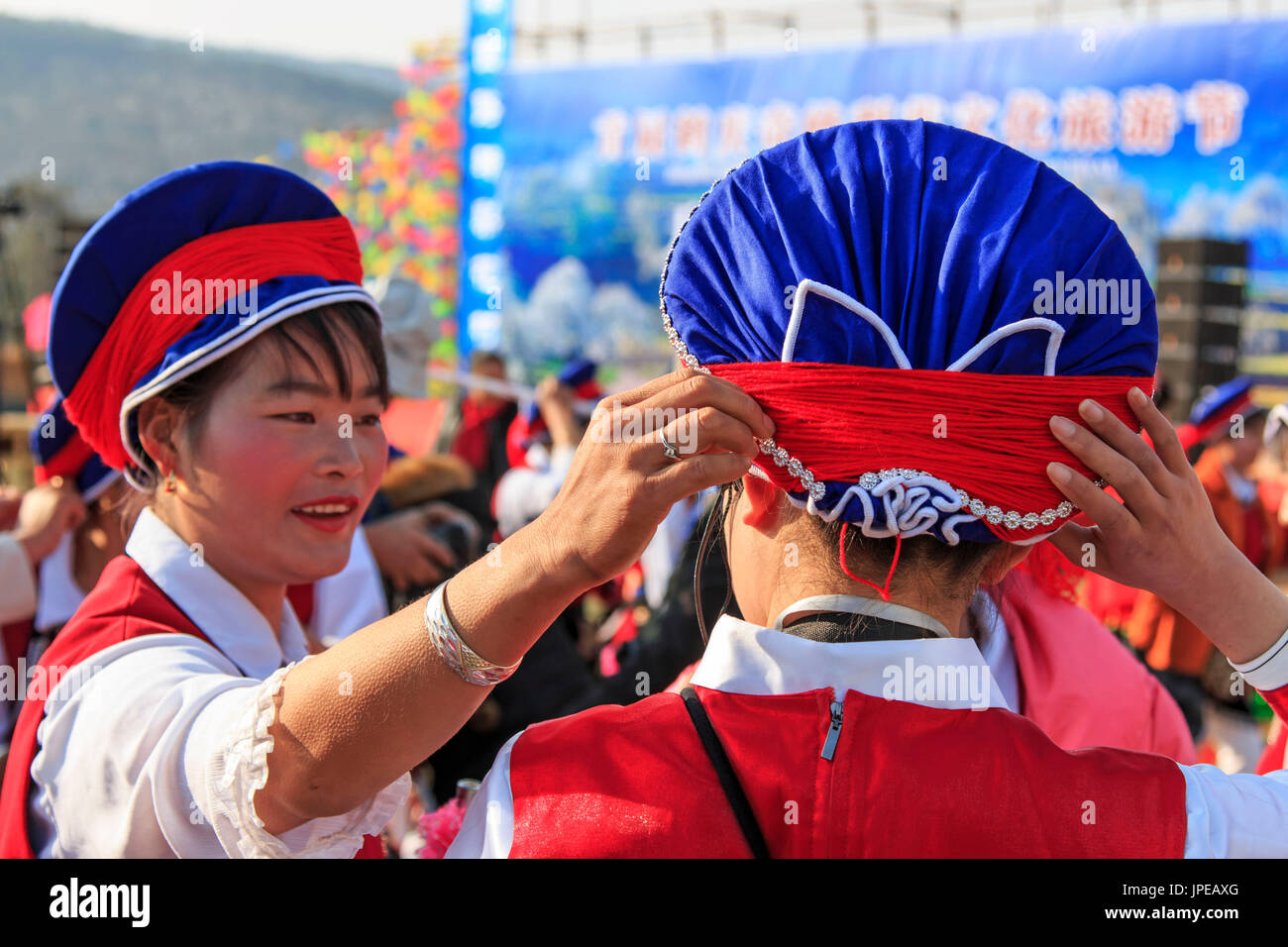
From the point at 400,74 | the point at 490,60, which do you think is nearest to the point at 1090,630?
the point at 490,60

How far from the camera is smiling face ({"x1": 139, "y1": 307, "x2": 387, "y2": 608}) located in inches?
73.9

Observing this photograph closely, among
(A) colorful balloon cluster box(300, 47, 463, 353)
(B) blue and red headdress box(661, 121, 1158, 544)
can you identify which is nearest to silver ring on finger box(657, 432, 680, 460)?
(B) blue and red headdress box(661, 121, 1158, 544)

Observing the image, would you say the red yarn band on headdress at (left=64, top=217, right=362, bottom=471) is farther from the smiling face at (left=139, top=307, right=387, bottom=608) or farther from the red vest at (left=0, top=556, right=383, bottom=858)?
the red vest at (left=0, top=556, right=383, bottom=858)

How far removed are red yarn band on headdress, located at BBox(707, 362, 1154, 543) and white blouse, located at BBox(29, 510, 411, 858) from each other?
677 mm

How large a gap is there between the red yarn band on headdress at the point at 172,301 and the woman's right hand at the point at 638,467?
39.5 inches

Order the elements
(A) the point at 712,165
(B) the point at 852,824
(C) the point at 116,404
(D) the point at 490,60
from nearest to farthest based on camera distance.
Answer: (B) the point at 852,824 < (C) the point at 116,404 < (A) the point at 712,165 < (D) the point at 490,60

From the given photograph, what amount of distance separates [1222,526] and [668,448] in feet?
15.1

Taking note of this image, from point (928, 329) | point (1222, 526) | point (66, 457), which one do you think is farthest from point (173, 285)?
point (1222, 526)

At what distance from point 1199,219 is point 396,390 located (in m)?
9.52

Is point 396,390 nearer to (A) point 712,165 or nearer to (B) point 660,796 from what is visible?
(B) point 660,796

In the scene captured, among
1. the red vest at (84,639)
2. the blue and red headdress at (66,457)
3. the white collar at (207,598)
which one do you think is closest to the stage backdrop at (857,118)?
the blue and red headdress at (66,457)

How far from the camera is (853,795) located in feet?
4.05

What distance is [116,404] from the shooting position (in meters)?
1.94

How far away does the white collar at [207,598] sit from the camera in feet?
6.12
